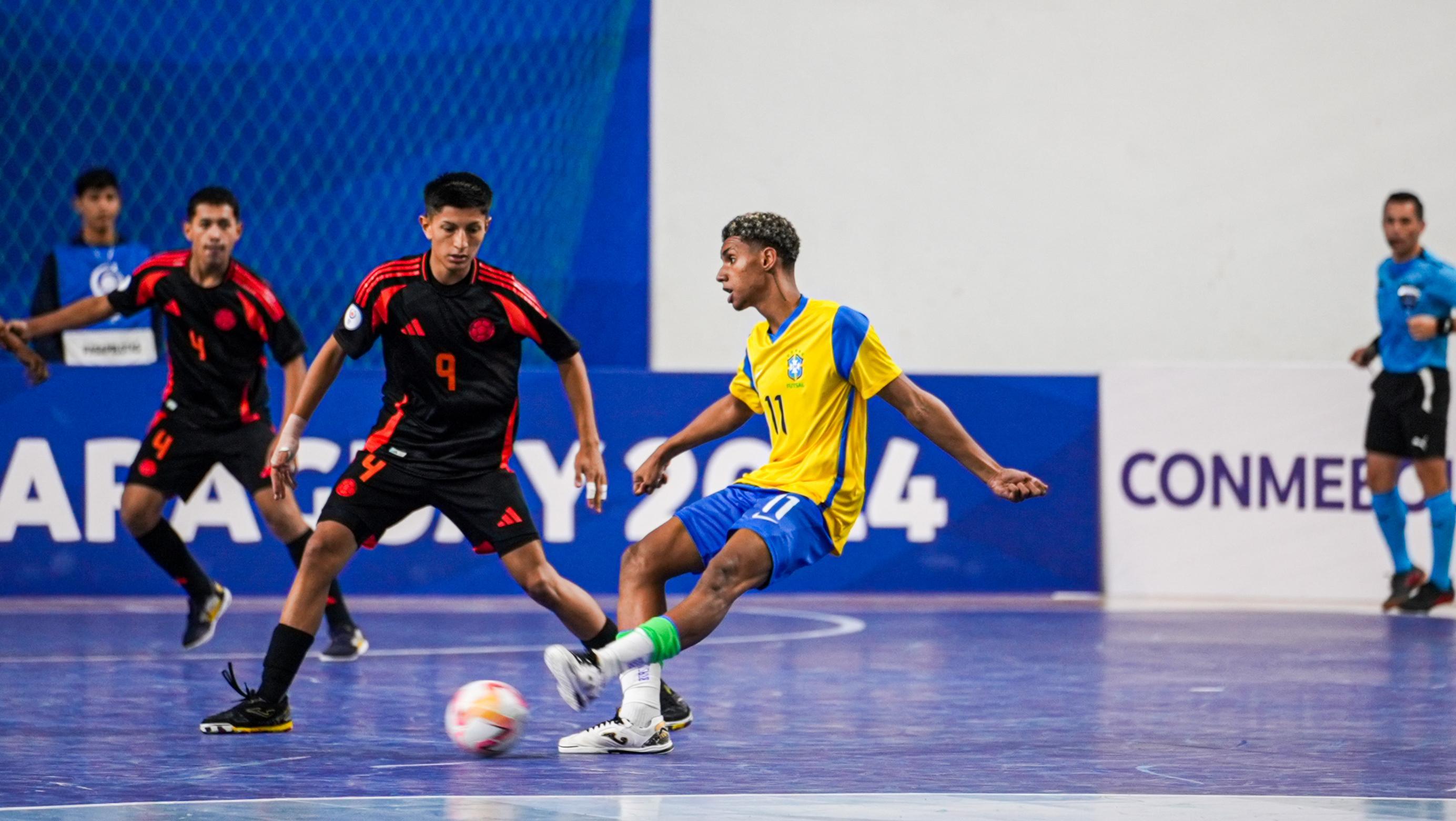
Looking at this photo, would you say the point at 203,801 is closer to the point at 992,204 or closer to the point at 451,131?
the point at 451,131

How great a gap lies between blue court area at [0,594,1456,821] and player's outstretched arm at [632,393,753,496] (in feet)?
3.00

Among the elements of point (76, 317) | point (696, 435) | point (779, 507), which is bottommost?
point (779, 507)

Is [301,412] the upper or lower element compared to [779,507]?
upper

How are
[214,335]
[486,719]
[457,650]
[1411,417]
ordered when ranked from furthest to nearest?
[1411,417], [457,650], [214,335], [486,719]

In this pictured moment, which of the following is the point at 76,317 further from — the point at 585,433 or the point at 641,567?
the point at 641,567

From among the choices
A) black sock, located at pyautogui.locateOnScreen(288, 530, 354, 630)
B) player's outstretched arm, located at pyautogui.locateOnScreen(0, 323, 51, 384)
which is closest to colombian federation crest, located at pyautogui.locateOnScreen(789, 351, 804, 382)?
black sock, located at pyautogui.locateOnScreen(288, 530, 354, 630)

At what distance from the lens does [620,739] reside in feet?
20.2

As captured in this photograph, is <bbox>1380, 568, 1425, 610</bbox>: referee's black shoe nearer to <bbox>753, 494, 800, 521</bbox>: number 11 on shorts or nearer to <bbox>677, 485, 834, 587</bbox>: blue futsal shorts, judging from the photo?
<bbox>677, 485, 834, 587</bbox>: blue futsal shorts

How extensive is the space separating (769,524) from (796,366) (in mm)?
578

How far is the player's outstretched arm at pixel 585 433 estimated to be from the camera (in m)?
6.61

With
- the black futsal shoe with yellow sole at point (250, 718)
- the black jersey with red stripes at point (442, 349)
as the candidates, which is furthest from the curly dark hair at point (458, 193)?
the black futsal shoe with yellow sole at point (250, 718)

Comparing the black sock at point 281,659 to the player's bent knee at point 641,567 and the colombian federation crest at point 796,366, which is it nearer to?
the player's bent knee at point 641,567

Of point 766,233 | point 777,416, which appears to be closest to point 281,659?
point 777,416

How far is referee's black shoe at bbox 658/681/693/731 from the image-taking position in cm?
667
